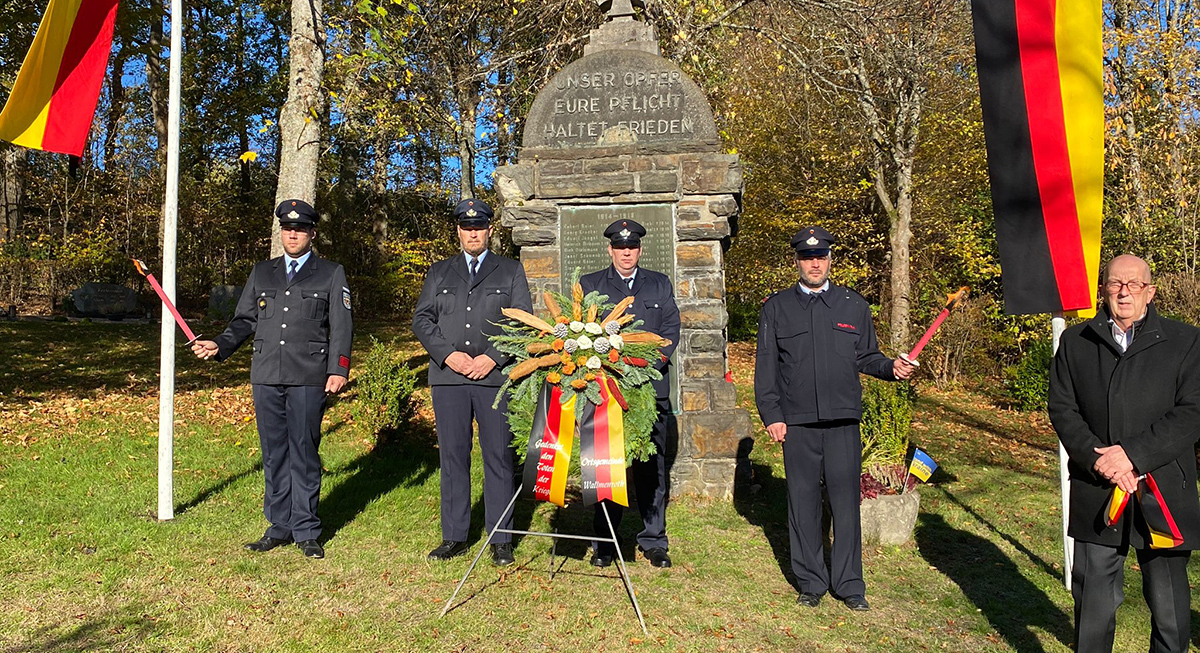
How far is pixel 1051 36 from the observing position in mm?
3986

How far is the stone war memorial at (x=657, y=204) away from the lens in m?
7.01

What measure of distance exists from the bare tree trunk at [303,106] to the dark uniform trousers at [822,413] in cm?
648

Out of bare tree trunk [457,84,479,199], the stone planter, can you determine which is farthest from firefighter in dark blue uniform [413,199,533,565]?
bare tree trunk [457,84,479,199]

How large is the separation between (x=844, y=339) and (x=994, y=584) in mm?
1913

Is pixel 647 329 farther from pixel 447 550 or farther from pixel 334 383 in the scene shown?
pixel 334 383

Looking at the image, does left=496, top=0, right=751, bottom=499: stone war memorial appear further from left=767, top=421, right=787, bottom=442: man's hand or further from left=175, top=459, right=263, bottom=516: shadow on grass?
left=175, top=459, right=263, bottom=516: shadow on grass

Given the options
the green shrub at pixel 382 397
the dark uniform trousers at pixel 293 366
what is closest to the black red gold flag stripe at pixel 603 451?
the dark uniform trousers at pixel 293 366

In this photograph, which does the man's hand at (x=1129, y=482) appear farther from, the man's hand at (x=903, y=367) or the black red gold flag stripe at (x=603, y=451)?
the black red gold flag stripe at (x=603, y=451)

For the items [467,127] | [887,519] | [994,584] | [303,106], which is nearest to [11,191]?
[467,127]

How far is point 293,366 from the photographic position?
5.16 meters

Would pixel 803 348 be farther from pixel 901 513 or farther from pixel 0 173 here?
pixel 0 173

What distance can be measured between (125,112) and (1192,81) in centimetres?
2657

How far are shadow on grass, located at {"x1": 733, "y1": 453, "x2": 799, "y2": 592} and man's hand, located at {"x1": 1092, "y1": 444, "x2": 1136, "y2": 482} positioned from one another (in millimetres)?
2353

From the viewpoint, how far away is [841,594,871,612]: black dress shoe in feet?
15.3
